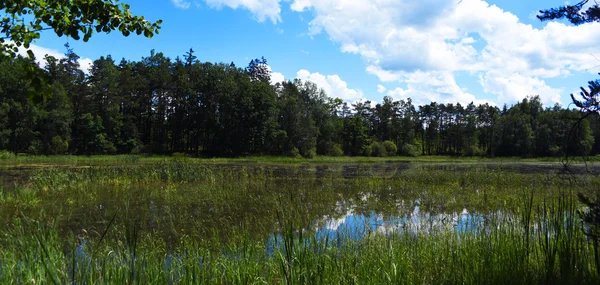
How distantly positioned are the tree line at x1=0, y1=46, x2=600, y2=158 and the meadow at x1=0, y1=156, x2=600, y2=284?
3715cm

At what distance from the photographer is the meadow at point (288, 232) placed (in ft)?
14.3

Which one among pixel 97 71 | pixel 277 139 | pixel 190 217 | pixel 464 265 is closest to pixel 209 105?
pixel 277 139

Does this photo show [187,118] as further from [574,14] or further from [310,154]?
[574,14]

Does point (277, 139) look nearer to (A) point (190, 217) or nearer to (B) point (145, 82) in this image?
(B) point (145, 82)

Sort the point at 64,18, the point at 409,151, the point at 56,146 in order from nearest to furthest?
the point at 64,18, the point at 56,146, the point at 409,151

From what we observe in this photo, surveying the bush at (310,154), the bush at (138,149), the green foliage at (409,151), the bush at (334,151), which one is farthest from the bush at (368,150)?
the bush at (138,149)

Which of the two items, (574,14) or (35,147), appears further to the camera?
(35,147)

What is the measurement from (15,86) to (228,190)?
48543mm

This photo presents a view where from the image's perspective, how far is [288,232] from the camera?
4363mm

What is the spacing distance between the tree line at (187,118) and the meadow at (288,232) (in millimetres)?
37148

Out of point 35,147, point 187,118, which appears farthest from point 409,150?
point 35,147

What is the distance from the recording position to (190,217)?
1019 cm

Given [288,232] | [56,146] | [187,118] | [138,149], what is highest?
[187,118]

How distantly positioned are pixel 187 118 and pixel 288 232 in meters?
59.8
